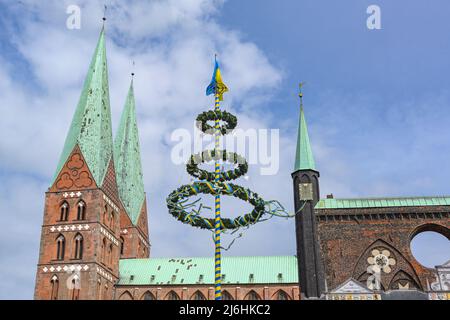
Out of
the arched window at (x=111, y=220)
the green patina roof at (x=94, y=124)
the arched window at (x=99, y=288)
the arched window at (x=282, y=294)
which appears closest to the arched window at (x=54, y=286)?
the arched window at (x=99, y=288)

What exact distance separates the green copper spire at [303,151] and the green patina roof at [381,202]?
11.9 ft

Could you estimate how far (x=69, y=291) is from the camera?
184 feet

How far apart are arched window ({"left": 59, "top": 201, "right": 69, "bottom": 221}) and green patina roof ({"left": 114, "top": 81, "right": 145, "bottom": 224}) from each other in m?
12.2

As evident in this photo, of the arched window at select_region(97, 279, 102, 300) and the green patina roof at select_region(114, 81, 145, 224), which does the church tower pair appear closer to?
the arched window at select_region(97, 279, 102, 300)

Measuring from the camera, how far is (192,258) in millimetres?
65438

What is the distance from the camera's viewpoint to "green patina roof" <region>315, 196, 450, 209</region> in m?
53.1

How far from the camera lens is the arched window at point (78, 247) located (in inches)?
2279

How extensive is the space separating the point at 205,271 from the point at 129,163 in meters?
19.2

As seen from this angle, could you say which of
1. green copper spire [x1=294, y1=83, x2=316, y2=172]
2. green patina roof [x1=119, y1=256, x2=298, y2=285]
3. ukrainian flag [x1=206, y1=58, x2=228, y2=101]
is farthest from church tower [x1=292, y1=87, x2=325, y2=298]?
ukrainian flag [x1=206, y1=58, x2=228, y2=101]

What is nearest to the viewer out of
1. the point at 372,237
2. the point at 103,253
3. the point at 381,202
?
the point at 372,237

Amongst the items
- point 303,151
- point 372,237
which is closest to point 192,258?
point 303,151

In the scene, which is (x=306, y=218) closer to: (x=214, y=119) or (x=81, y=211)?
(x=81, y=211)

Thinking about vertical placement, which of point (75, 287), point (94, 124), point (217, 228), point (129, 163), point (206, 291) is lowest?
point (217, 228)

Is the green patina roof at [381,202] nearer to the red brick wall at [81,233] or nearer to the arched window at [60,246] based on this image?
the red brick wall at [81,233]
